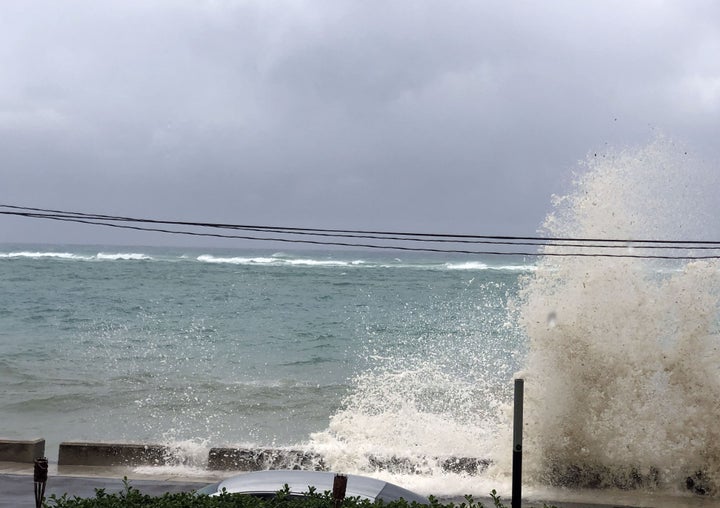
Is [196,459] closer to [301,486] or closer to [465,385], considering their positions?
[301,486]

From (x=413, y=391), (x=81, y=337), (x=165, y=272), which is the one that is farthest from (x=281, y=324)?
(x=165, y=272)

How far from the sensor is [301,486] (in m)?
7.07

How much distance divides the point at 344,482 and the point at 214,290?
2312 inches

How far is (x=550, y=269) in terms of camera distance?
628 inches

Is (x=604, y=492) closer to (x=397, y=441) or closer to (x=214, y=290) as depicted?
(x=397, y=441)

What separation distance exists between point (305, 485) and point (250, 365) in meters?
21.1

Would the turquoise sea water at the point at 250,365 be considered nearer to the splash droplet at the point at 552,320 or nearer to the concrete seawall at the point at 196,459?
the concrete seawall at the point at 196,459

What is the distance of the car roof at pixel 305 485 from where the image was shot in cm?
706

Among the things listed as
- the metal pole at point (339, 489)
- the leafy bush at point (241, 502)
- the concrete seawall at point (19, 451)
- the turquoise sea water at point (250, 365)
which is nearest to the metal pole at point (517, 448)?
the leafy bush at point (241, 502)

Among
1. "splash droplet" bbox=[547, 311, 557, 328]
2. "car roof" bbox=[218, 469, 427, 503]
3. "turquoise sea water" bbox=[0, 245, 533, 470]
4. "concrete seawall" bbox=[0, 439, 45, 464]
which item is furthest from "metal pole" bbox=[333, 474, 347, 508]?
"splash droplet" bbox=[547, 311, 557, 328]

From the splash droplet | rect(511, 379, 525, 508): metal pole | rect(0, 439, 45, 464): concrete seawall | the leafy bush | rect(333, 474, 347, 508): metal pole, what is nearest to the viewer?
rect(333, 474, 347, 508): metal pole

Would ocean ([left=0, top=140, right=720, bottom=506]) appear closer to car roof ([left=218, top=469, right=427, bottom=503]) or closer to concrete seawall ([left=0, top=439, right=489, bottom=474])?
concrete seawall ([left=0, top=439, right=489, bottom=474])

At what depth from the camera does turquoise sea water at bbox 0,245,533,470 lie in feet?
59.6

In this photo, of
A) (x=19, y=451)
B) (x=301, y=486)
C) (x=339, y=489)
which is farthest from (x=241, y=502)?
(x=19, y=451)
